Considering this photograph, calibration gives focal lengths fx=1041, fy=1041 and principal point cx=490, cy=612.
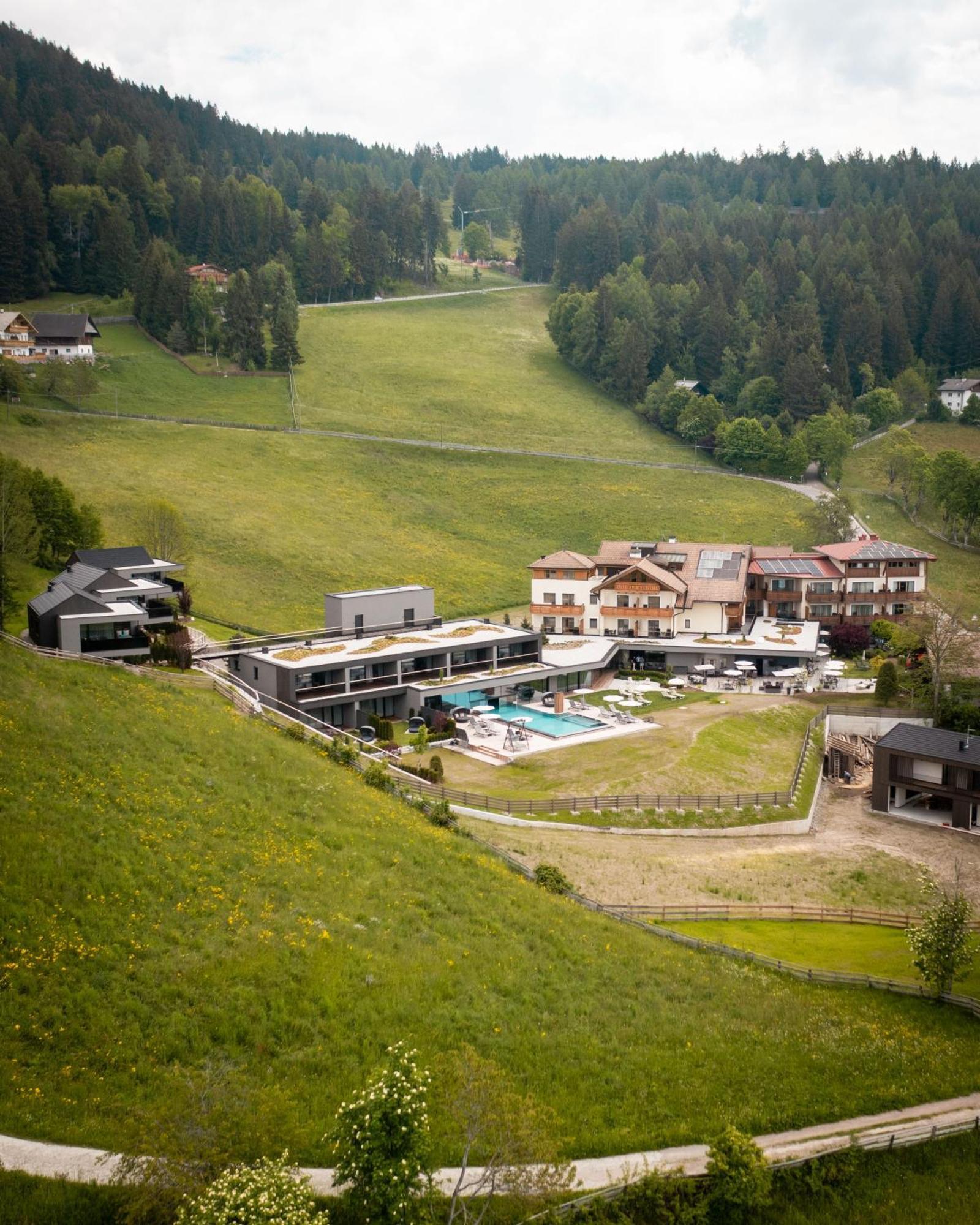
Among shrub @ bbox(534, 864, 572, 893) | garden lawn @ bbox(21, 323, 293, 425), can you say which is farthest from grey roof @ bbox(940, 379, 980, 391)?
shrub @ bbox(534, 864, 572, 893)

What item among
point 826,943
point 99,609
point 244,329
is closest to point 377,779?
point 826,943

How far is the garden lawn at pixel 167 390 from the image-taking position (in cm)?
10169

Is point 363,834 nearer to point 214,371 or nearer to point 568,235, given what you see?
point 214,371

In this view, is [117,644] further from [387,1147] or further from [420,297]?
[420,297]

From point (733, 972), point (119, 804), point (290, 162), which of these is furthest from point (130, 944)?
point (290, 162)

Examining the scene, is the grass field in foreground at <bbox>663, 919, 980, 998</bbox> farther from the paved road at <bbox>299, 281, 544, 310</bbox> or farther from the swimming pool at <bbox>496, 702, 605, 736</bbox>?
the paved road at <bbox>299, 281, 544, 310</bbox>

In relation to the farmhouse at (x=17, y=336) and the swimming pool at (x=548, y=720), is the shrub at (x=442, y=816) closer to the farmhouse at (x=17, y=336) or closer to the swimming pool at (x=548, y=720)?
the swimming pool at (x=548, y=720)

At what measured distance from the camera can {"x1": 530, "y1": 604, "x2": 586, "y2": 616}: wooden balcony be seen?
71.4 meters

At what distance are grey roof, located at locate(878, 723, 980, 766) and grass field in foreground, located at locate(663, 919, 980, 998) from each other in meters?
15.6

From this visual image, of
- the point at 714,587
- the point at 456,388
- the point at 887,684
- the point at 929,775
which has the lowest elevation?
the point at 929,775

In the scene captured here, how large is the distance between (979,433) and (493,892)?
358 feet

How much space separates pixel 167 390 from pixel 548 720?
69309mm

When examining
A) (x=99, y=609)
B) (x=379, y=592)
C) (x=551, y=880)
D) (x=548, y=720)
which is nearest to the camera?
(x=551, y=880)

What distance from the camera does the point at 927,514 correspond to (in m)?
100
